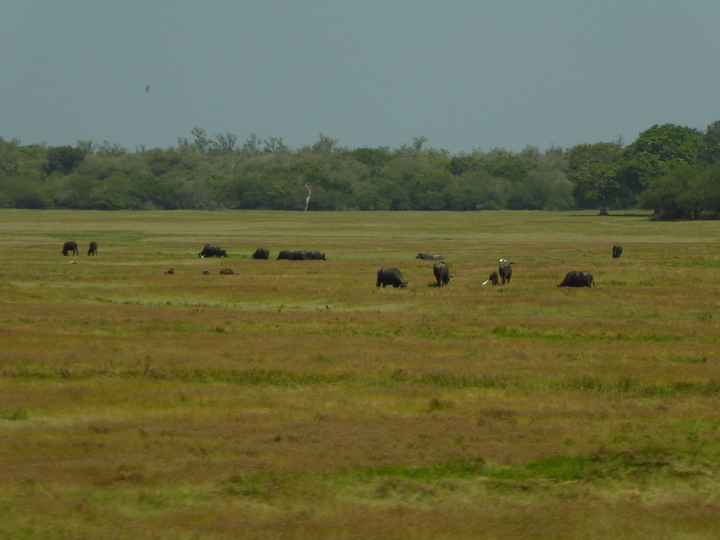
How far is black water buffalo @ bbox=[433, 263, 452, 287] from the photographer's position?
30891 mm

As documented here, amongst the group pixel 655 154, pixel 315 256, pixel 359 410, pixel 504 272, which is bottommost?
pixel 359 410

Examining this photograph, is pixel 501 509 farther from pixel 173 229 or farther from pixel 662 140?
pixel 662 140

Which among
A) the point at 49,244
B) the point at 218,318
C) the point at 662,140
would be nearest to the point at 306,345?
the point at 218,318

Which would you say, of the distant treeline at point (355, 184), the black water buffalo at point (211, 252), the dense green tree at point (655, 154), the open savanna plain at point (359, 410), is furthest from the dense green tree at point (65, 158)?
the open savanna plain at point (359, 410)

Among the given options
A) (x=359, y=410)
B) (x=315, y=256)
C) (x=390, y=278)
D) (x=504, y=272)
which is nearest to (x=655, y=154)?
(x=315, y=256)

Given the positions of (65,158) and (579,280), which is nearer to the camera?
(579,280)

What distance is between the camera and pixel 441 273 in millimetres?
31078

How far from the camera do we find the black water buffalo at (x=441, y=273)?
30.9 m

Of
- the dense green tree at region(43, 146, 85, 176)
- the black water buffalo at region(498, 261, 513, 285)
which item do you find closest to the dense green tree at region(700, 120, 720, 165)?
the dense green tree at region(43, 146, 85, 176)

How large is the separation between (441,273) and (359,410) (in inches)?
687

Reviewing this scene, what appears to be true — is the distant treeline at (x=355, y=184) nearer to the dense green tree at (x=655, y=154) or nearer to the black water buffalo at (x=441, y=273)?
the dense green tree at (x=655, y=154)

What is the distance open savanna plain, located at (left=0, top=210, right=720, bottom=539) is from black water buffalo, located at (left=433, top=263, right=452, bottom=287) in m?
0.45

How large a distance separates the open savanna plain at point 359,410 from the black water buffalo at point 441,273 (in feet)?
1.47

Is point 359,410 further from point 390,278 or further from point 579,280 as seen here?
point 579,280
